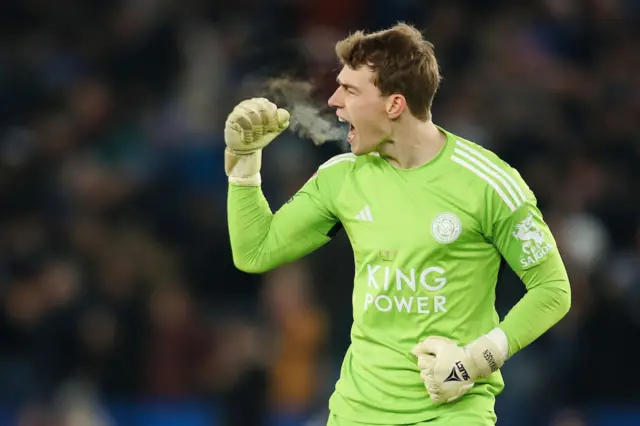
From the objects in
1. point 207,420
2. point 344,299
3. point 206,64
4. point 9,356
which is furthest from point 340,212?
point 206,64

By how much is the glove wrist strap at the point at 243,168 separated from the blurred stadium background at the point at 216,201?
2.67 metres

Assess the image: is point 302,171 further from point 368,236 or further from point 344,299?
point 368,236

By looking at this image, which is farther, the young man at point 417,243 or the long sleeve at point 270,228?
the long sleeve at point 270,228

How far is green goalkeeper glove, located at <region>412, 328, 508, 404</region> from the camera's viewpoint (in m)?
3.11

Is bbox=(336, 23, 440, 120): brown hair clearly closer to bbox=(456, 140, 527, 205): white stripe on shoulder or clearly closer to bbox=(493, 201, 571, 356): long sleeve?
bbox=(456, 140, 527, 205): white stripe on shoulder

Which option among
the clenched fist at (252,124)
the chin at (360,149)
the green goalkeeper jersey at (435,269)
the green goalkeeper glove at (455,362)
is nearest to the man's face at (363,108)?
the chin at (360,149)

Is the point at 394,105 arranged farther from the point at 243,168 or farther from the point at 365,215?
the point at 243,168

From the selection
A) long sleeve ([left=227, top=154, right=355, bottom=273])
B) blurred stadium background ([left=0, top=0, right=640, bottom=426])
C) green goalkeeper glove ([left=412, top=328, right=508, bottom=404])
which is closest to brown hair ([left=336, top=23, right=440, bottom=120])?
long sleeve ([left=227, top=154, right=355, bottom=273])

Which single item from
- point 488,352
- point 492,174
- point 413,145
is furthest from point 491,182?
point 488,352

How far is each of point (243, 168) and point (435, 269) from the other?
27.7 inches

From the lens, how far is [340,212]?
11.3 ft

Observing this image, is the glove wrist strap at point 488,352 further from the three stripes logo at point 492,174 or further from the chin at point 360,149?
the chin at point 360,149

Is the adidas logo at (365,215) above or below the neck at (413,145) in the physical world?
below

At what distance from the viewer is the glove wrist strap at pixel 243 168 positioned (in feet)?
11.5
